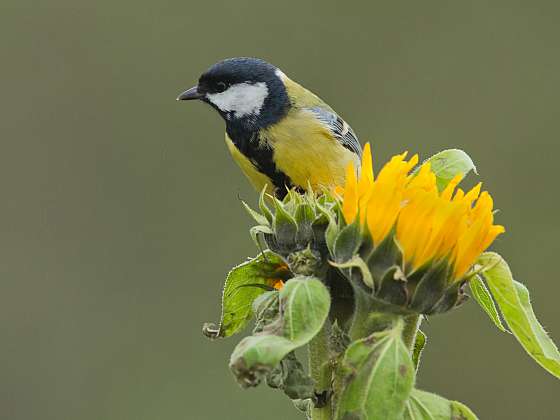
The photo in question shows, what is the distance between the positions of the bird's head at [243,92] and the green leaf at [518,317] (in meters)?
2.40

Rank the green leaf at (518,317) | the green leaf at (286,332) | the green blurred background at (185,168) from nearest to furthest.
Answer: the green leaf at (286,332)
the green leaf at (518,317)
the green blurred background at (185,168)

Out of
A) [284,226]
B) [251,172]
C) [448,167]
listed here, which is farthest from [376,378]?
[251,172]

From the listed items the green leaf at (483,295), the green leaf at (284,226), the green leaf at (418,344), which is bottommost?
the green leaf at (418,344)

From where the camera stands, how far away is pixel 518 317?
1975 mm

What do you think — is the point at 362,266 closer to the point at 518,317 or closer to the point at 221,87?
the point at 518,317

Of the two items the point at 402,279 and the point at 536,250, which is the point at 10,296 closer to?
the point at 536,250

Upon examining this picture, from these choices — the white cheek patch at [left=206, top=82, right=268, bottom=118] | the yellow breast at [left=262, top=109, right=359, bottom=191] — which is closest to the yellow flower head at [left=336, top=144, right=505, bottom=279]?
the yellow breast at [left=262, top=109, right=359, bottom=191]

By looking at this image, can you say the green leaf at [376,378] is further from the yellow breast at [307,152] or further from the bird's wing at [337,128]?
the bird's wing at [337,128]

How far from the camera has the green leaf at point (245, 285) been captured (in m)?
2.15

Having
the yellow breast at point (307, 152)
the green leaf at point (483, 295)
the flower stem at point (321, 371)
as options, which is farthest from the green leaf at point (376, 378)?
the yellow breast at point (307, 152)

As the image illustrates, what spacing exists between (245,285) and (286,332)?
355mm

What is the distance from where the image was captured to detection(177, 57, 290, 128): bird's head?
14.1ft

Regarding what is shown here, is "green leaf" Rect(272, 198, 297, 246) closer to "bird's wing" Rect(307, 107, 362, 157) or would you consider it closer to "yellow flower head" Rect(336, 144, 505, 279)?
"yellow flower head" Rect(336, 144, 505, 279)

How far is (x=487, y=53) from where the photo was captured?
26.7ft
